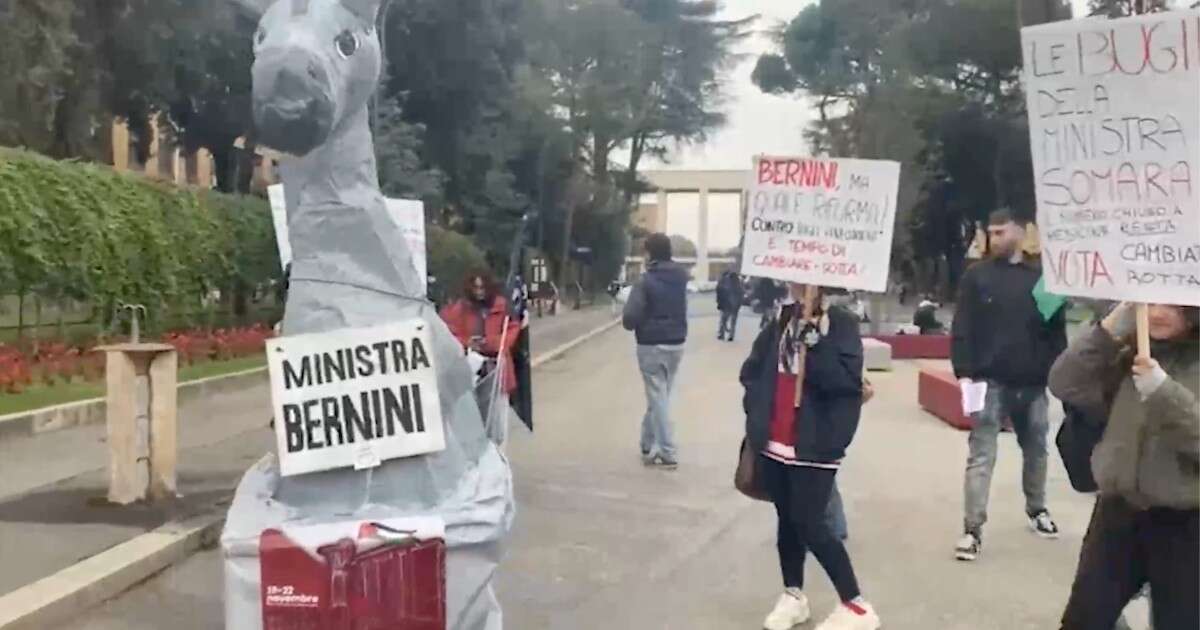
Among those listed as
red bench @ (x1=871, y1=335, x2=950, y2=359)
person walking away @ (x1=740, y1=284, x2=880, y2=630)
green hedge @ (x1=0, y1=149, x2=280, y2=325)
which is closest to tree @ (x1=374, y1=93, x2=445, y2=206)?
green hedge @ (x1=0, y1=149, x2=280, y2=325)

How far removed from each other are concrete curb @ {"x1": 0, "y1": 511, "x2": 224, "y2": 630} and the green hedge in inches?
291

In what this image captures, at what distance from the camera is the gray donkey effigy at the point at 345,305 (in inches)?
195

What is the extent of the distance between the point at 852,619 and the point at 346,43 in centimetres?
318

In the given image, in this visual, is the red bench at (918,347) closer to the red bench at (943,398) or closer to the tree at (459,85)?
the red bench at (943,398)

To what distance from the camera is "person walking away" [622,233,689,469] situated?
1130 cm

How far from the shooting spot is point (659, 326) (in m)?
11.3

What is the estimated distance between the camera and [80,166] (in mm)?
16391

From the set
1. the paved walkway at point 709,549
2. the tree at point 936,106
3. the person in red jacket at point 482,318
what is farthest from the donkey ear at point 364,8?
the tree at point 936,106

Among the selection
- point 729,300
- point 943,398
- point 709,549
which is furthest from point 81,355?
point 729,300

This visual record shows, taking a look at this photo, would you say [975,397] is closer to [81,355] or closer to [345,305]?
[345,305]

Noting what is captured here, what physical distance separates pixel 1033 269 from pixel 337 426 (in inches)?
176

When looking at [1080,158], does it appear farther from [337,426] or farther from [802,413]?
[337,426]

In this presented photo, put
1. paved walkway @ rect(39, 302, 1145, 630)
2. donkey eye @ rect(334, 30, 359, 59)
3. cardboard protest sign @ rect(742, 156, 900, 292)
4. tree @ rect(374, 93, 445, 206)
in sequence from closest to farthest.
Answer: donkey eye @ rect(334, 30, 359, 59) < cardboard protest sign @ rect(742, 156, 900, 292) < paved walkway @ rect(39, 302, 1145, 630) < tree @ rect(374, 93, 445, 206)

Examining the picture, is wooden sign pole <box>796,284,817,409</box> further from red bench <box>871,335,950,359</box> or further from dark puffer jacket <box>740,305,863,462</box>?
red bench <box>871,335,950,359</box>
